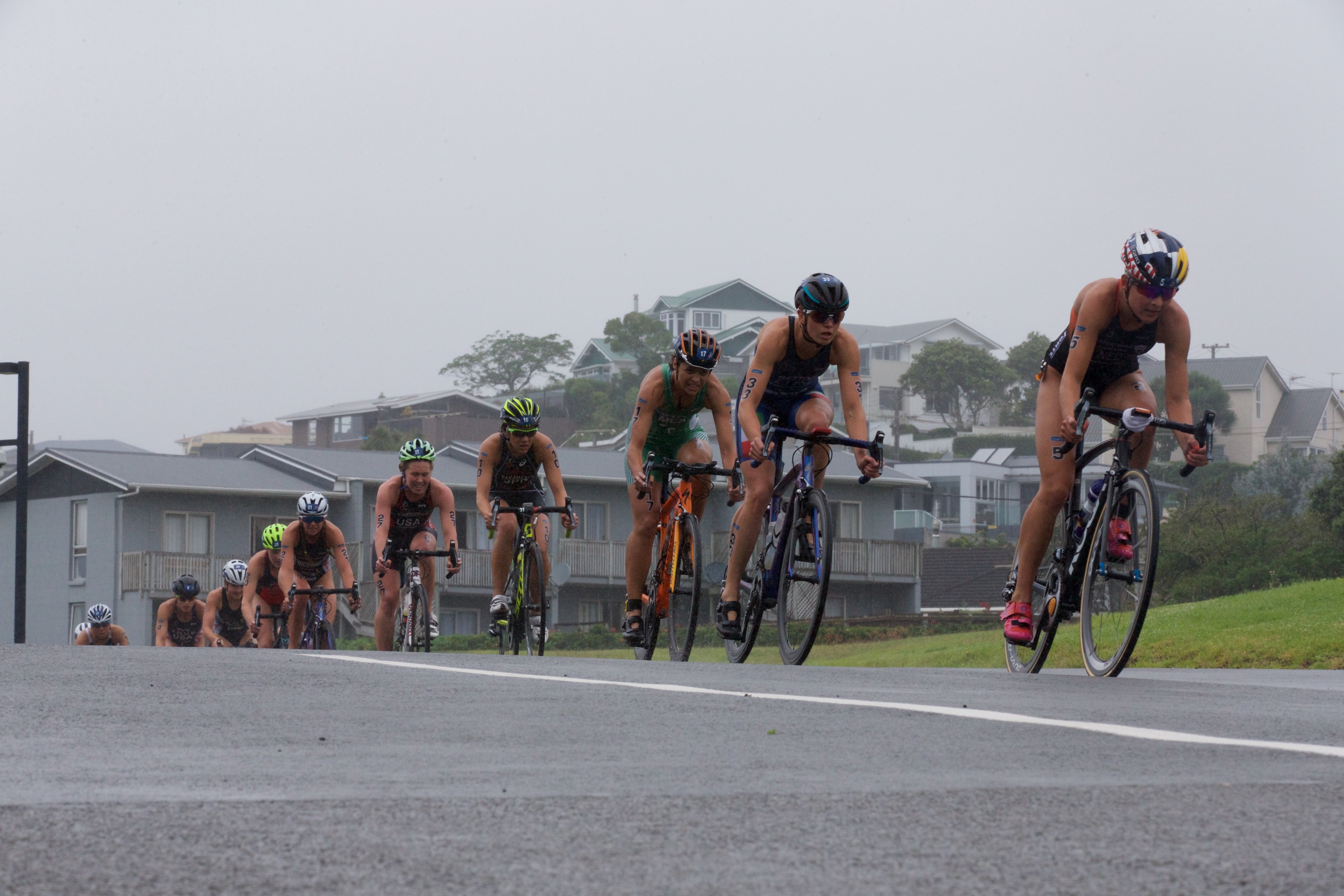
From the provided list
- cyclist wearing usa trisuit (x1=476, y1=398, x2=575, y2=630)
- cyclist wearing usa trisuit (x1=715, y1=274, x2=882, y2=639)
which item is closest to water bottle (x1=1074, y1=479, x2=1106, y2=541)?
cyclist wearing usa trisuit (x1=715, y1=274, x2=882, y2=639)

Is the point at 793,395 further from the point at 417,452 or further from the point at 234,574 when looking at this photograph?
the point at 234,574

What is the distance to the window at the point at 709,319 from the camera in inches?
5340

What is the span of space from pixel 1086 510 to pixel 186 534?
3917 centimetres

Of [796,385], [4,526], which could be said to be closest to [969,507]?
[4,526]

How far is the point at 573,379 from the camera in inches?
4476

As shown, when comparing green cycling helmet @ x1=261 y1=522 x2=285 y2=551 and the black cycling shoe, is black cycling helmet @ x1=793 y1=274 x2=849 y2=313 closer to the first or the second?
the black cycling shoe

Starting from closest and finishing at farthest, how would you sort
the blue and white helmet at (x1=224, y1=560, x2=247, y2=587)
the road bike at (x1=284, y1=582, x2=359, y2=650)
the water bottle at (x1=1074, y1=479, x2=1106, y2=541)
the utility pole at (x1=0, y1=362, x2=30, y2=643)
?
1. the water bottle at (x1=1074, y1=479, x2=1106, y2=541)
2. the road bike at (x1=284, y1=582, x2=359, y2=650)
3. the blue and white helmet at (x1=224, y1=560, x2=247, y2=587)
4. the utility pole at (x1=0, y1=362, x2=30, y2=643)

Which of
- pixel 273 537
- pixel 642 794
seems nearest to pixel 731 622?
pixel 642 794

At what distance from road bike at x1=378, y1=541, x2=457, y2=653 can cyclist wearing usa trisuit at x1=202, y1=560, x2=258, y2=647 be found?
3852 millimetres

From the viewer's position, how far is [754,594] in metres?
10.1

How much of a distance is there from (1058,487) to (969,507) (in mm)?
77497

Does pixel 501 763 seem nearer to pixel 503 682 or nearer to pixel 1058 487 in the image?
pixel 503 682

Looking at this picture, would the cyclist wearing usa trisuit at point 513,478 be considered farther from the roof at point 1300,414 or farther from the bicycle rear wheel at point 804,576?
the roof at point 1300,414

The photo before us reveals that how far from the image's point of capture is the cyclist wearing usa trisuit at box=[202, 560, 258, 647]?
669 inches
